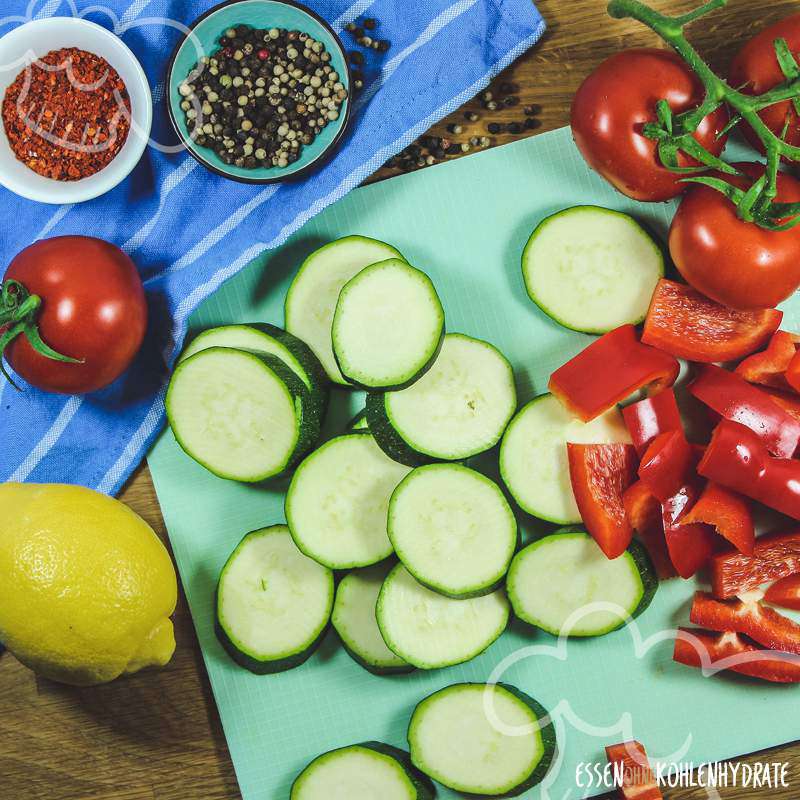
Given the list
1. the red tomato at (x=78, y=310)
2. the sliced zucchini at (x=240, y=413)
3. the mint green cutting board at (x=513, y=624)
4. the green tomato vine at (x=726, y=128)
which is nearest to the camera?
the green tomato vine at (x=726, y=128)

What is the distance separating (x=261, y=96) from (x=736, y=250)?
914mm

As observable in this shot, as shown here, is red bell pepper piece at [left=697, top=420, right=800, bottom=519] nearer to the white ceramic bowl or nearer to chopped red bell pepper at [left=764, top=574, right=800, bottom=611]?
chopped red bell pepper at [left=764, top=574, right=800, bottom=611]

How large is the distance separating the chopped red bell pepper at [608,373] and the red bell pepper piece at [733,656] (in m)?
0.51

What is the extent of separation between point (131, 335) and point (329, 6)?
2.46 ft

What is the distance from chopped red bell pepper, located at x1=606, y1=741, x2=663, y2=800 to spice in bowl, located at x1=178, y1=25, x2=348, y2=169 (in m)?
1.33

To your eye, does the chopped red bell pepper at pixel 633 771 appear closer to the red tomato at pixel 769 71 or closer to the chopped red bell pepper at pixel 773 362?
the chopped red bell pepper at pixel 773 362

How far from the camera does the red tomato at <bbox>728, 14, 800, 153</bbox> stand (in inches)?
57.3

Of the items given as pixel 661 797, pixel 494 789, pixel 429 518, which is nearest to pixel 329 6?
pixel 429 518

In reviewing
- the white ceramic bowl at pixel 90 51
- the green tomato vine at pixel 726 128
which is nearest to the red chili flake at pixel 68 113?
the white ceramic bowl at pixel 90 51

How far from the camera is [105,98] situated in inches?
60.6

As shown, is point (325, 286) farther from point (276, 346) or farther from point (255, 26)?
point (255, 26)

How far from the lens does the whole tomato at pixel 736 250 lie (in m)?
1.43

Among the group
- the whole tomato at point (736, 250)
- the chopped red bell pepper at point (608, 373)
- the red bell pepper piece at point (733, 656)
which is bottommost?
the red bell pepper piece at point (733, 656)

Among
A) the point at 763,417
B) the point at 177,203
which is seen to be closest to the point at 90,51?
the point at 177,203
